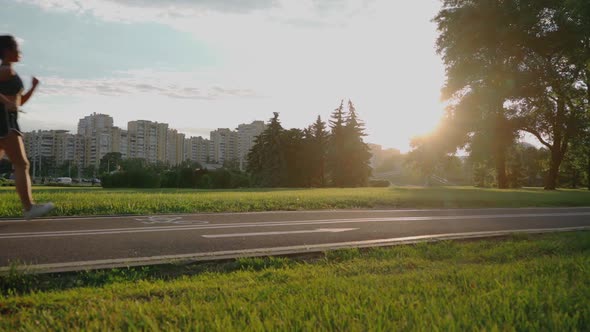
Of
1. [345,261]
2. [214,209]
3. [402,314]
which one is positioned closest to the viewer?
[402,314]

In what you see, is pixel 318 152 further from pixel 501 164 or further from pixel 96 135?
pixel 96 135

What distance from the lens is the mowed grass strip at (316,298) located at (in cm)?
311

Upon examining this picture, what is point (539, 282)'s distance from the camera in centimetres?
429

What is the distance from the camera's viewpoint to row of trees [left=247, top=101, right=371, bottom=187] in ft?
181

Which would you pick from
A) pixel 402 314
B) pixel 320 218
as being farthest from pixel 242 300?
pixel 320 218

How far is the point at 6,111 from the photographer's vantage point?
4.11 meters

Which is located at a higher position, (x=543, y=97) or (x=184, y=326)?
(x=543, y=97)

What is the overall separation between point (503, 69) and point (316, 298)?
2981cm

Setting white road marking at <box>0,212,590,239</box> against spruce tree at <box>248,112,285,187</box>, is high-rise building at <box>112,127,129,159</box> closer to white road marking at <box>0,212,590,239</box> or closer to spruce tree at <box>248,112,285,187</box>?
spruce tree at <box>248,112,285,187</box>

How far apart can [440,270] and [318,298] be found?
192cm

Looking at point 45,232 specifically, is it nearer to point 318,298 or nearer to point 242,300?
point 242,300

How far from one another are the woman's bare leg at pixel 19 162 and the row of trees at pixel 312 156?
49.3 meters

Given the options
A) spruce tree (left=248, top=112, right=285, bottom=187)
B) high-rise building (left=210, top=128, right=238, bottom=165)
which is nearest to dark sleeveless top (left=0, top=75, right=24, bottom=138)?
spruce tree (left=248, top=112, right=285, bottom=187)

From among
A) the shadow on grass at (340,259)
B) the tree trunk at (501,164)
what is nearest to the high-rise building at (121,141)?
the tree trunk at (501,164)
